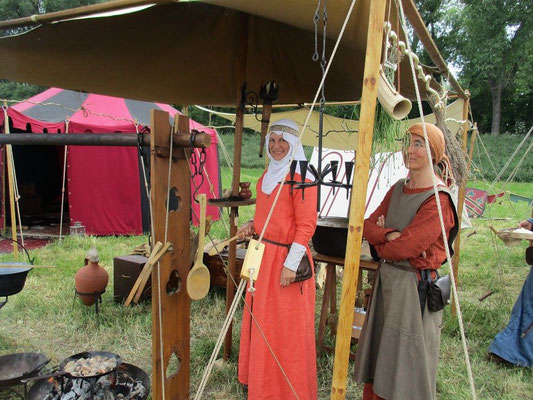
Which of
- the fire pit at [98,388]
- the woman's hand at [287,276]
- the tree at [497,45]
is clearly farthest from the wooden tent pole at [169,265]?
the tree at [497,45]

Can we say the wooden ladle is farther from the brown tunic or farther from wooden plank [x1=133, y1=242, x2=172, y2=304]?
the brown tunic

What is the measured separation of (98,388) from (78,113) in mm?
4946

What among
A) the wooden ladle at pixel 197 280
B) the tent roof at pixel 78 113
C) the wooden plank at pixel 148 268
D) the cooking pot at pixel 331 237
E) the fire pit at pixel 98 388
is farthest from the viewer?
the tent roof at pixel 78 113

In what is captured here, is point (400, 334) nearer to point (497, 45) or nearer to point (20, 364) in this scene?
point (20, 364)

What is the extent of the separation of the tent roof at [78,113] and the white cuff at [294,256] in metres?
3.91

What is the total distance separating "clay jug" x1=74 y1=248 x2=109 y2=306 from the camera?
335 centimetres

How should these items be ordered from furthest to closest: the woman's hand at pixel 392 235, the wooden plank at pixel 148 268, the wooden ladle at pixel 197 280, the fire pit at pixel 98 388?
1. the fire pit at pixel 98 388
2. the woman's hand at pixel 392 235
3. the wooden ladle at pixel 197 280
4. the wooden plank at pixel 148 268

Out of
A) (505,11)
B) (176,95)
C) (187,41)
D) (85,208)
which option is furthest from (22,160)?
(505,11)

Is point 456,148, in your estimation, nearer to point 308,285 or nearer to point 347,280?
point 308,285

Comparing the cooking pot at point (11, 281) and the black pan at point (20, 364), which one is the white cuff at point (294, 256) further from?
the cooking pot at point (11, 281)

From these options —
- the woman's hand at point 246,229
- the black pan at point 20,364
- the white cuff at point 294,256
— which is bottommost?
the black pan at point 20,364

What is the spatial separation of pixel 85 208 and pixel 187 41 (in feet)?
15.4

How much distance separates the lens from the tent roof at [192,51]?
172 centimetres

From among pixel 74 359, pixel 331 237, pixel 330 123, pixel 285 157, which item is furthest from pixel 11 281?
pixel 330 123
